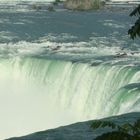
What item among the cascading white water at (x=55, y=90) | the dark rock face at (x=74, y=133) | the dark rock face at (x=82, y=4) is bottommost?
the dark rock face at (x=82, y=4)

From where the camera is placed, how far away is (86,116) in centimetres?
2575

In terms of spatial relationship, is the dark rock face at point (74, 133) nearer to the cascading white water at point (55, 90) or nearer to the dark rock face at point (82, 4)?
the cascading white water at point (55, 90)

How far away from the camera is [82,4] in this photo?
102 m

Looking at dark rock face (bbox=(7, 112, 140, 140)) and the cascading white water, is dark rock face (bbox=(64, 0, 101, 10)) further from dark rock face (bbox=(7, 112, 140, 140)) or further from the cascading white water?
dark rock face (bbox=(7, 112, 140, 140))

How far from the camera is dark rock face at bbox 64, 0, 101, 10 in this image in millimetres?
100875

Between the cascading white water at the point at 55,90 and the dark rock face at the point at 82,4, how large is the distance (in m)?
69.1

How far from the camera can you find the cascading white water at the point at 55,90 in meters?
25.9

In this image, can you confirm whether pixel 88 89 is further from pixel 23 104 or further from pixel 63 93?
pixel 23 104

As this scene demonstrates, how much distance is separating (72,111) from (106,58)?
6.10 m

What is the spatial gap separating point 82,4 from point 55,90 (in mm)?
73655

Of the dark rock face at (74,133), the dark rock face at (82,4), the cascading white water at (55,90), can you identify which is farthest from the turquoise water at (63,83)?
the dark rock face at (82,4)

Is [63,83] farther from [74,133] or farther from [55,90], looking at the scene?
[74,133]

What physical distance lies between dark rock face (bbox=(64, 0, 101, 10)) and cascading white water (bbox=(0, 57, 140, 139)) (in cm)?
6910

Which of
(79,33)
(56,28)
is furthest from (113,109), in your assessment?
(56,28)
